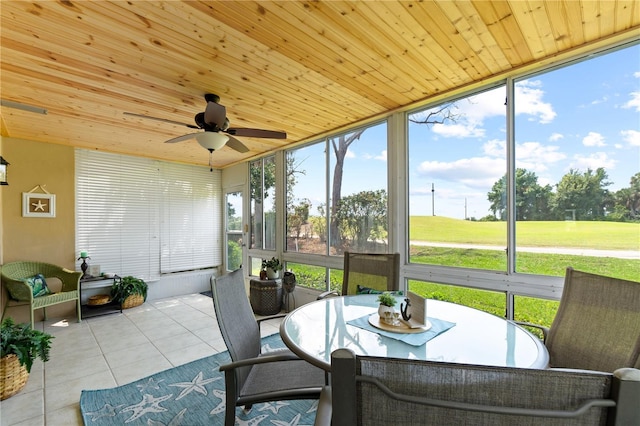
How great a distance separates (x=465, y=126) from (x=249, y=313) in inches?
102

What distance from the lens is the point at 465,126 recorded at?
2.80 meters

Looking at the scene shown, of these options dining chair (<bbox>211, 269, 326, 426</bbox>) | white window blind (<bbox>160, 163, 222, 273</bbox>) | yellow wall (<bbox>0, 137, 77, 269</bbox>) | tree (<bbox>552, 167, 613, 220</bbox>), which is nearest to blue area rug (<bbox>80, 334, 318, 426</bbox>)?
dining chair (<bbox>211, 269, 326, 426</bbox>)

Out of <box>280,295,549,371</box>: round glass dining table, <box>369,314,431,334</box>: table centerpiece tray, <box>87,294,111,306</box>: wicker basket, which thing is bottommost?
<box>87,294,111,306</box>: wicker basket

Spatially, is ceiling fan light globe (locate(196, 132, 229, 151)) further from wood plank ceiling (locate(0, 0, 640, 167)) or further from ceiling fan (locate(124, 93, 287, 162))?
wood plank ceiling (locate(0, 0, 640, 167))

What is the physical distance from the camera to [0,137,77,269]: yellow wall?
3.92 metres

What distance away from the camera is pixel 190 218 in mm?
5770

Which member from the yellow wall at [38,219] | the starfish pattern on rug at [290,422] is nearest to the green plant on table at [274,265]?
the starfish pattern on rug at [290,422]

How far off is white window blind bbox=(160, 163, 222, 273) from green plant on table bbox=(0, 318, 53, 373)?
3.11 meters

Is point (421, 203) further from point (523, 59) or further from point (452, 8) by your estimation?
point (452, 8)

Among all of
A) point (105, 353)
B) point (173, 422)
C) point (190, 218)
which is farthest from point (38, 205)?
point (173, 422)

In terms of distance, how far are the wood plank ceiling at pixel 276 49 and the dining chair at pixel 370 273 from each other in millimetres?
1593

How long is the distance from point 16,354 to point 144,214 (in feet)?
10.8

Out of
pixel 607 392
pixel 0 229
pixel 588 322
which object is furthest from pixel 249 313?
pixel 0 229

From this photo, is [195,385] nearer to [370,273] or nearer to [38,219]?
[370,273]
